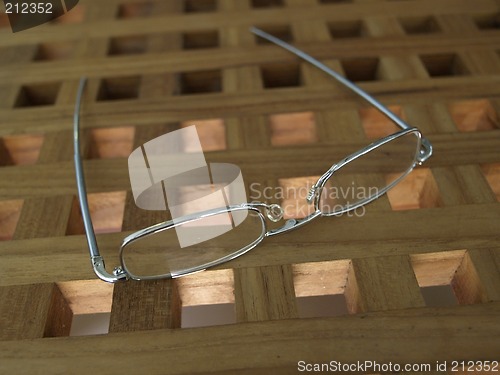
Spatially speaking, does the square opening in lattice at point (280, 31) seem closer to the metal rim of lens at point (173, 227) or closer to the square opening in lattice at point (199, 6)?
the square opening in lattice at point (199, 6)

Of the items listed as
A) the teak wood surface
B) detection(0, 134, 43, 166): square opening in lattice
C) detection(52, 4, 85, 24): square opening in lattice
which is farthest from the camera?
detection(52, 4, 85, 24): square opening in lattice

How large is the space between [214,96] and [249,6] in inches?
5.1

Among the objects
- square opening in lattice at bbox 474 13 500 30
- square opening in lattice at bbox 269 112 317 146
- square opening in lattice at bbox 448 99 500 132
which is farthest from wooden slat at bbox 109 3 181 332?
square opening in lattice at bbox 474 13 500 30

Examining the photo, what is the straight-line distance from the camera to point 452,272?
274mm

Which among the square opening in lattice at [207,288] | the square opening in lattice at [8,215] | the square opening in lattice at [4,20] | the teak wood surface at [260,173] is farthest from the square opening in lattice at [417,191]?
the square opening in lattice at [4,20]

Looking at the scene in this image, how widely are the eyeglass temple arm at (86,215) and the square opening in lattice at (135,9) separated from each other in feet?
0.41

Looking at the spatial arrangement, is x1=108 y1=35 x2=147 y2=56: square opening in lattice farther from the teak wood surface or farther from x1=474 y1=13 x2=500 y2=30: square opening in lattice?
x1=474 y1=13 x2=500 y2=30: square opening in lattice

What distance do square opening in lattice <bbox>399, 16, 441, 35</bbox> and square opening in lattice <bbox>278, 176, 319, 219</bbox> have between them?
0.20 m

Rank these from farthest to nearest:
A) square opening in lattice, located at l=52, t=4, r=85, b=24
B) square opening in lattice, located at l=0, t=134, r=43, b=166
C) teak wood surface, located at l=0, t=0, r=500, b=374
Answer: square opening in lattice, located at l=52, t=4, r=85, b=24 → square opening in lattice, located at l=0, t=134, r=43, b=166 → teak wood surface, located at l=0, t=0, r=500, b=374

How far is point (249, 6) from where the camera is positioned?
454 mm

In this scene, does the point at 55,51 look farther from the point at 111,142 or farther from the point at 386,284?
the point at 386,284

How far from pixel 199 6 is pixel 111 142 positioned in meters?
0.19

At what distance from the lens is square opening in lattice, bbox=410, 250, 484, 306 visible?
0.26 meters

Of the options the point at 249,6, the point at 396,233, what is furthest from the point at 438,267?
the point at 249,6
